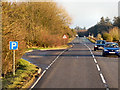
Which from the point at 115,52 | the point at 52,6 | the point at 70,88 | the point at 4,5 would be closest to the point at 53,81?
the point at 70,88

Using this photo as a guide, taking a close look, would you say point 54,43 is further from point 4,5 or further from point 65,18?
point 4,5

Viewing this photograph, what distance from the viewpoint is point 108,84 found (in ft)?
33.9

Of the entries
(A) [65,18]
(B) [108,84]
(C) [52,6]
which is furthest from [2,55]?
(A) [65,18]

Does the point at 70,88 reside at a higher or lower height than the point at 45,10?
lower

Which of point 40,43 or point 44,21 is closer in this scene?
point 40,43

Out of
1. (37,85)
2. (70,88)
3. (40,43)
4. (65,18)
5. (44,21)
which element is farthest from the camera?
(65,18)

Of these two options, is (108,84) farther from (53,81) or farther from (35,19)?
(35,19)

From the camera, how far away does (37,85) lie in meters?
10.2

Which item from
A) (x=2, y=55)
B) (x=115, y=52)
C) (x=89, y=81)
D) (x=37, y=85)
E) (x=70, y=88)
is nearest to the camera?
(x=70, y=88)

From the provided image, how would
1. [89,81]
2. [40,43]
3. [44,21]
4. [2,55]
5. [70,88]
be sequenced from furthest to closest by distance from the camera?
[44,21] < [40,43] < [2,55] < [89,81] < [70,88]

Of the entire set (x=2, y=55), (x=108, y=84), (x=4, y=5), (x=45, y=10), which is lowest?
(x=108, y=84)

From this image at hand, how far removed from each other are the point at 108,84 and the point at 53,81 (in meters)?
2.93

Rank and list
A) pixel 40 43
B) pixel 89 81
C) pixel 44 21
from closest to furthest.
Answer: pixel 89 81 < pixel 40 43 < pixel 44 21

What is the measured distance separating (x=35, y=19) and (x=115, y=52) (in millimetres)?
23806
